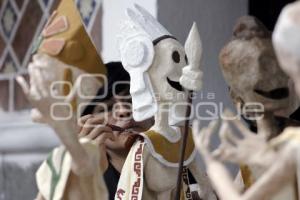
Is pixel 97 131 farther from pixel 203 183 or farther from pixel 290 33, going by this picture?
pixel 290 33

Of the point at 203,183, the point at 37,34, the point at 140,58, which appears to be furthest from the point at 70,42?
the point at 37,34

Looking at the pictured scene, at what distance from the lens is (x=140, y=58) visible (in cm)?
164

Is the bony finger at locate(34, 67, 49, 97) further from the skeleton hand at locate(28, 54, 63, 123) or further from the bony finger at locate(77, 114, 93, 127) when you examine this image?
the bony finger at locate(77, 114, 93, 127)

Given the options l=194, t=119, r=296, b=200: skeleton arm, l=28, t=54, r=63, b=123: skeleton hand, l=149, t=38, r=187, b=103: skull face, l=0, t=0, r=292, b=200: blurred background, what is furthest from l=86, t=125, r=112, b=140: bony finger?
l=0, t=0, r=292, b=200: blurred background

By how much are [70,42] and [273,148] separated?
Result: 1.54ft

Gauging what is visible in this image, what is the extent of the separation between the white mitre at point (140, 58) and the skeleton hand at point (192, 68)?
94mm

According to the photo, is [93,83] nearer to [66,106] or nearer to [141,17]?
[66,106]

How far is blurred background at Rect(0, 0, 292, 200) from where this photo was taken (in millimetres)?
2449

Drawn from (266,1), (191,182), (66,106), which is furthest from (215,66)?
(66,106)

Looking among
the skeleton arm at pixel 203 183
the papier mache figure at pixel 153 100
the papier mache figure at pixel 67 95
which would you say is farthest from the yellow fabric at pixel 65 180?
the skeleton arm at pixel 203 183

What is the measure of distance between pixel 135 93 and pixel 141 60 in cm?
7

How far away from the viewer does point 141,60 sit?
1.64m

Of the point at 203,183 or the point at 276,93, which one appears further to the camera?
the point at 203,183

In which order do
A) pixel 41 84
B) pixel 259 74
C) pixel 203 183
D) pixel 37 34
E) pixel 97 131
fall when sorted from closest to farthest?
pixel 41 84 → pixel 259 74 → pixel 97 131 → pixel 203 183 → pixel 37 34
